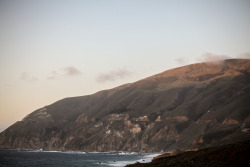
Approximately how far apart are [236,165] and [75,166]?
96294 mm

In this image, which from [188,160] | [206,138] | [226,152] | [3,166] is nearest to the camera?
[226,152]

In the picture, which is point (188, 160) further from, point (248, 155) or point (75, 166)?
point (75, 166)

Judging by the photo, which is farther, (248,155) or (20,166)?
(20,166)

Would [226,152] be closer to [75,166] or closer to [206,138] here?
[75,166]

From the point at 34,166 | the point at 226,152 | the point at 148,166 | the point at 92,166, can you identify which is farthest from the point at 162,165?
the point at 34,166

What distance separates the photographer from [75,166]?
141m

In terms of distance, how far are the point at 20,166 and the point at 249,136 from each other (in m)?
112

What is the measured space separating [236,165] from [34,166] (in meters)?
107

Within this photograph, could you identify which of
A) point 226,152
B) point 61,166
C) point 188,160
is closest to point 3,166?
point 61,166

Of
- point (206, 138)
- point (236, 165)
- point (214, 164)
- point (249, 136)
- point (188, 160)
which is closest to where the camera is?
point (236, 165)

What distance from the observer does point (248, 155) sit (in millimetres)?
58500

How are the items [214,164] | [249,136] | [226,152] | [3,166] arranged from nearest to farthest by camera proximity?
[214,164]
[226,152]
[3,166]
[249,136]

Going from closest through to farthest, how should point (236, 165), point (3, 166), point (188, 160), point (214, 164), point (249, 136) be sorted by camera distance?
→ point (236, 165), point (214, 164), point (188, 160), point (3, 166), point (249, 136)

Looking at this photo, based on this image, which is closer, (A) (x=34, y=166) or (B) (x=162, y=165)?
(B) (x=162, y=165)
